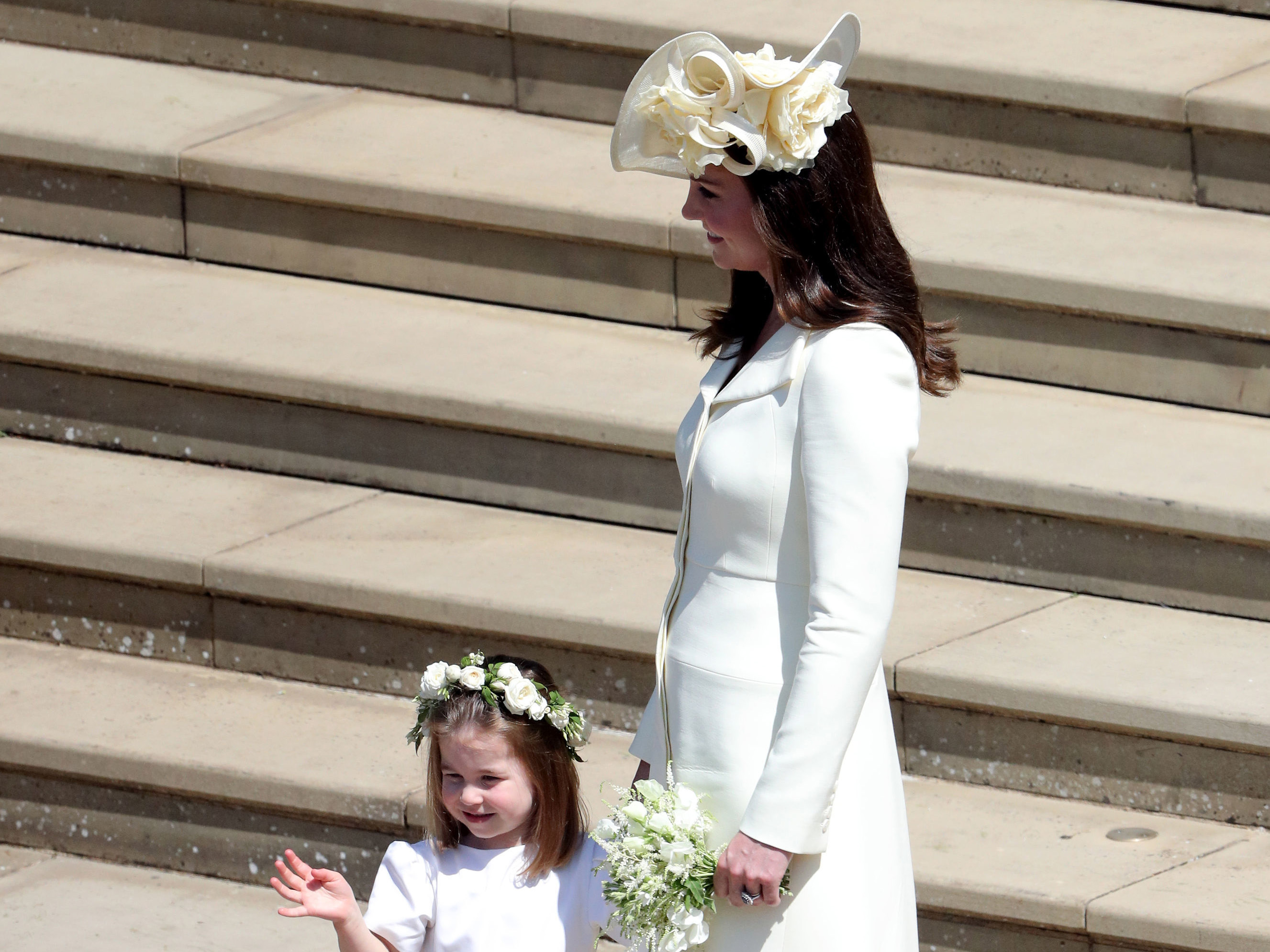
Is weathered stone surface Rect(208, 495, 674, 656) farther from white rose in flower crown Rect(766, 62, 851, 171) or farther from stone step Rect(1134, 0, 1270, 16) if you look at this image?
stone step Rect(1134, 0, 1270, 16)

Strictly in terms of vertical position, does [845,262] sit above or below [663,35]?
below

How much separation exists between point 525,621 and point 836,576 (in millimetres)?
1804

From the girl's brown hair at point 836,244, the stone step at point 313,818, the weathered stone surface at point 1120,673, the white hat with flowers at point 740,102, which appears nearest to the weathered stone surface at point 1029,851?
the stone step at point 313,818

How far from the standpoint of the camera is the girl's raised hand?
279 centimetres

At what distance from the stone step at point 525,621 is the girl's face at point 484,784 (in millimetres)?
1113

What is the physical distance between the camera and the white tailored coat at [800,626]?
2426 mm

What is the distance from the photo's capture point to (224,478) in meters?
4.80

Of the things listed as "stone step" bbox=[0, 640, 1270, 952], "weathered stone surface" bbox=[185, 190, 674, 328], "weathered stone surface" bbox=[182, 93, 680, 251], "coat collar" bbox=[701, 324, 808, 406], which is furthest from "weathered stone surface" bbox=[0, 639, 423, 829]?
"coat collar" bbox=[701, 324, 808, 406]

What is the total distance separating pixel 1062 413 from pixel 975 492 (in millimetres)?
416

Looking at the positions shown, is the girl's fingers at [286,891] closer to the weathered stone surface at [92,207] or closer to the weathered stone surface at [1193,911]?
the weathered stone surface at [1193,911]

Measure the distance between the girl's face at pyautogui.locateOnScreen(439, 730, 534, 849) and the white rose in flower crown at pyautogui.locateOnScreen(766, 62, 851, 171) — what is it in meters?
1.00

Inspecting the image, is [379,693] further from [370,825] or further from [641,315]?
[641,315]

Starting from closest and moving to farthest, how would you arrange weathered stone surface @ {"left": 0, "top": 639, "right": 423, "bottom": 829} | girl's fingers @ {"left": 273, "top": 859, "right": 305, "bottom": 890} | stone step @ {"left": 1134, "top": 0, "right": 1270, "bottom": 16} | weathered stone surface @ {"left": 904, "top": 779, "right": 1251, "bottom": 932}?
girl's fingers @ {"left": 273, "top": 859, "right": 305, "bottom": 890}, weathered stone surface @ {"left": 904, "top": 779, "right": 1251, "bottom": 932}, weathered stone surface @ {"left": 0, "top": 639, "right": 423, "bottom": 829}, stone step @ {"left": 1134, "top": 0, "right": 1270, "bottom": 16}

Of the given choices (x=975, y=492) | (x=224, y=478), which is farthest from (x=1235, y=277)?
(x=224, y=478)
